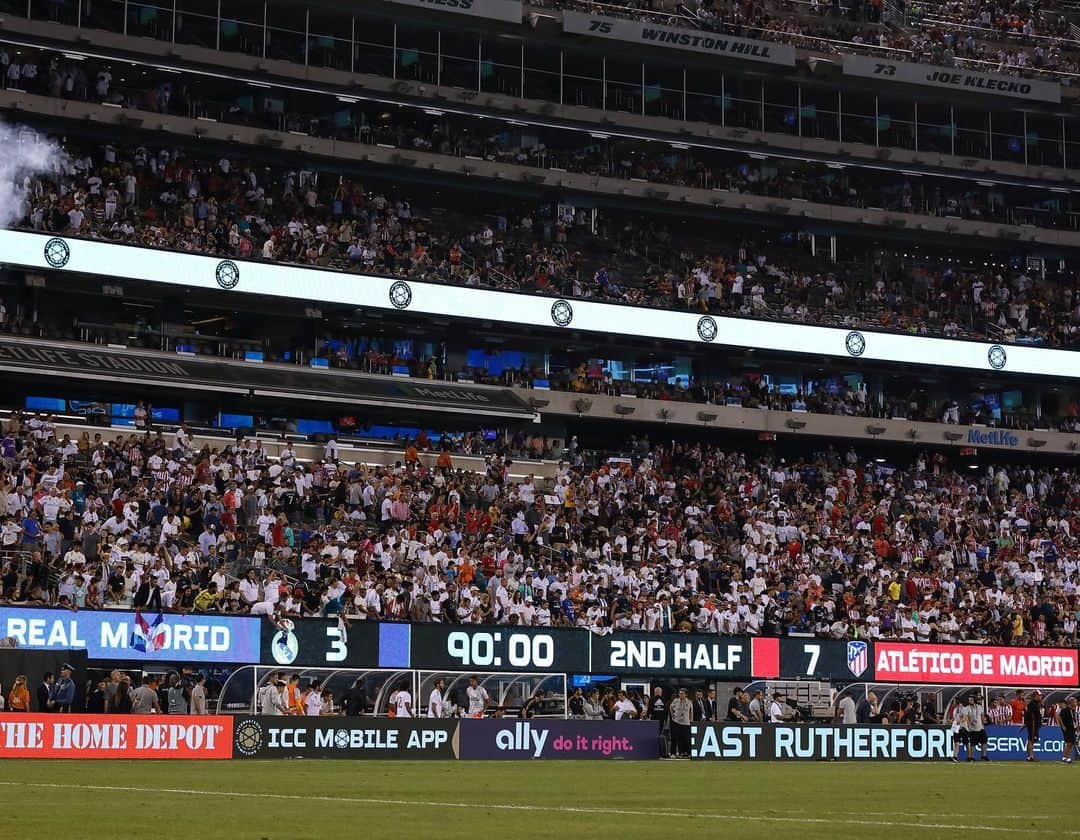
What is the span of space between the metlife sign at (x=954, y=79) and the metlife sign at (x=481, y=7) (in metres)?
13.1

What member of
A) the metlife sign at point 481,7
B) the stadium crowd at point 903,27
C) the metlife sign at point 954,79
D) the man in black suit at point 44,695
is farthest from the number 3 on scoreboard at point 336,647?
the metlife sign at point 954,79

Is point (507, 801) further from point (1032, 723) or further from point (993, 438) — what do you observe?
point (993, 438)

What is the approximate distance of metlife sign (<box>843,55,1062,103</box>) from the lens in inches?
2483

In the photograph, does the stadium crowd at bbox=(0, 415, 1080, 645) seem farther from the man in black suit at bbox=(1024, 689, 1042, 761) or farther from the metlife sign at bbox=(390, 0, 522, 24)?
the metlife sign at bbox=(390, 0, 522, 24)

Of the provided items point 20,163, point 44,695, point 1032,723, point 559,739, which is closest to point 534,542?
point 559,739

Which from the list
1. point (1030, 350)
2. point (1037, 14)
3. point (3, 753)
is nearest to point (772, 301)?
point (1030, 350)

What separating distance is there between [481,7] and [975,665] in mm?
28495

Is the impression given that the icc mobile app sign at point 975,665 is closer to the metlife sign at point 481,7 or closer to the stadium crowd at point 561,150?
the stadium crowd at point 561,150

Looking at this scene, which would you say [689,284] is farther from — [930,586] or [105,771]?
[105,771]

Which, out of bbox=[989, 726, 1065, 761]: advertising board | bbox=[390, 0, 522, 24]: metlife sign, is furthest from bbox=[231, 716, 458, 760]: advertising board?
A: bbox=[390, 0, 522, 24]: metlife sign

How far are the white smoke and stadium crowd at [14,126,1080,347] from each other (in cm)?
30

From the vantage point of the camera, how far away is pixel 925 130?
68.2 metres

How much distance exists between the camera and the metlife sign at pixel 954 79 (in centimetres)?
6306

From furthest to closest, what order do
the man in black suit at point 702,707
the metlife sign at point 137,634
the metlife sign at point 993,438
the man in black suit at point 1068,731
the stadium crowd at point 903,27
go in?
the stadium crowd at point 903,27, the metlife sign at point 993,438, the man in black suit at point 1068,731, the man in black suit at point 702,707, the metlife sign at point 137,634
